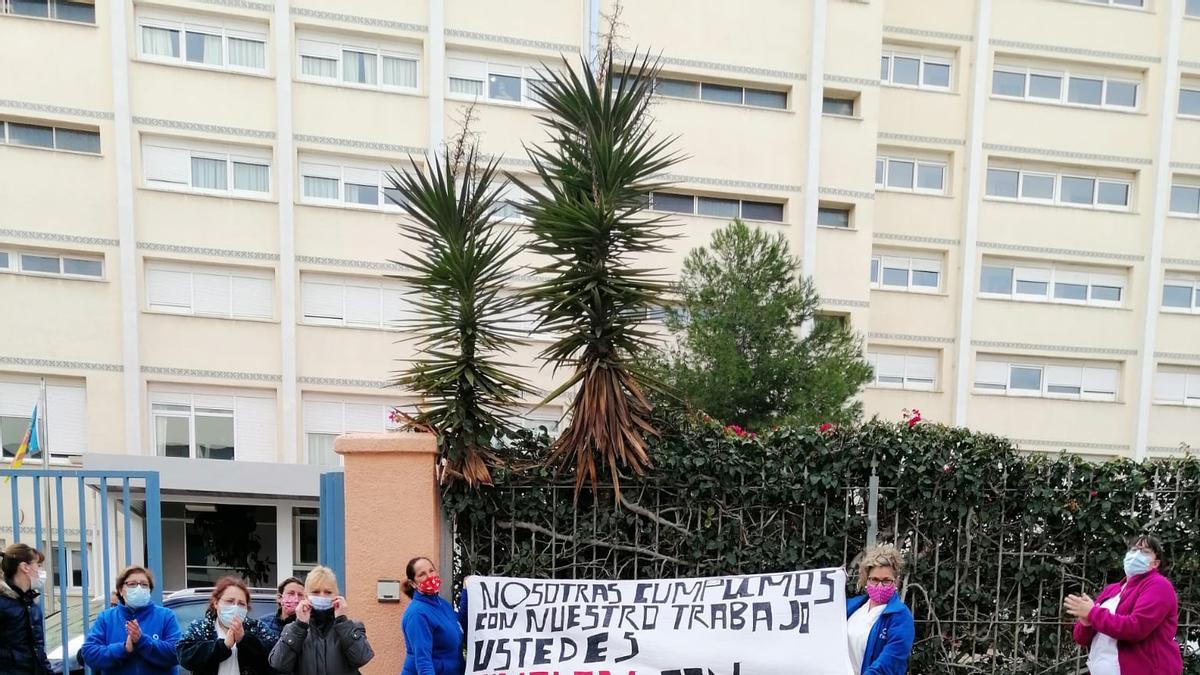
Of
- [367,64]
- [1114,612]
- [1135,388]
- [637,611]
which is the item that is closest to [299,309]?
[367,64]

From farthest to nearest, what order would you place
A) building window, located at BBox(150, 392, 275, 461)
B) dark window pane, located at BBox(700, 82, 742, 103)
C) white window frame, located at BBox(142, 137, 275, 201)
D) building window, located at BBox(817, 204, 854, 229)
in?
building window, located at BBox(817, 204, 854, 229) → dark window pane, located at BBox(700, 82, 742, 103) → building window, located at BBox(150, 392, 275, 461) → white window frame, located at BBox(142, 137, 275, 201)

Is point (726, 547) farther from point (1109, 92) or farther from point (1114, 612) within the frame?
point (1109, 92)

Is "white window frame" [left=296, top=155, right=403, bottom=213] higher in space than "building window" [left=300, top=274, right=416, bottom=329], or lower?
higher

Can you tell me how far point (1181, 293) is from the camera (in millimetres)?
23547

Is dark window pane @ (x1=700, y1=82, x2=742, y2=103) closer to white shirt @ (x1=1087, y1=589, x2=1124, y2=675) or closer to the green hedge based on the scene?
the green hedge

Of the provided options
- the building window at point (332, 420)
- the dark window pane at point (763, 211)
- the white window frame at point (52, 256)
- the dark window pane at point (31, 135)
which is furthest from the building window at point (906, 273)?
the dark window pane at point (31, 135)

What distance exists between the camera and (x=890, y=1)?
2238 centimetres

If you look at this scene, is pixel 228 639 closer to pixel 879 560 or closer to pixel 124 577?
pixel 124 577

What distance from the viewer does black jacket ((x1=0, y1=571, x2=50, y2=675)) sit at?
4.32 meters

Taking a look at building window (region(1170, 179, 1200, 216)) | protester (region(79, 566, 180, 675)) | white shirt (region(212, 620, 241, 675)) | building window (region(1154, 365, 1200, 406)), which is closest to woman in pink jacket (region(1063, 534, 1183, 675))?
white shirt (region(212, 620, 241, 675))

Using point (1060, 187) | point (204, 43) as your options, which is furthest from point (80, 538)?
point (1060, 187)

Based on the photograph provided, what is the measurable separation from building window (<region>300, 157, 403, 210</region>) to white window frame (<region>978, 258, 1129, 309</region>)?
1863cm

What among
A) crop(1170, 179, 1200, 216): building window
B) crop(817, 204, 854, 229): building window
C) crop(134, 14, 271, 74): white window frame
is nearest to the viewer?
crop(134, 14, 271, 74): white window frame

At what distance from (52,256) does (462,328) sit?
17596 mm
